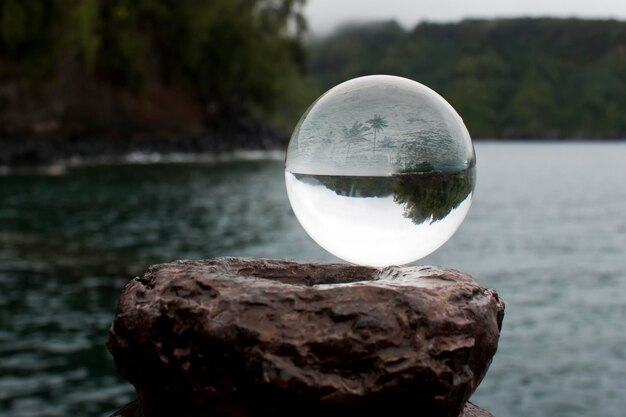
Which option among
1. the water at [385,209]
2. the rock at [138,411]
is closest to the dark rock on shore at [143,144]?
the rock at [138,411]

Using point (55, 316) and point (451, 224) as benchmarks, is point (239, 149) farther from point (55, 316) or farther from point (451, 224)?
point (451, 224)

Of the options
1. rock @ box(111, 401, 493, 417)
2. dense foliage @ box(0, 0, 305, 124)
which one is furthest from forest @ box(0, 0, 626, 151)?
rock @ box(111, 401, 493, 417)

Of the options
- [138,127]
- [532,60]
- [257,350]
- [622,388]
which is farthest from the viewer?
[532,60]

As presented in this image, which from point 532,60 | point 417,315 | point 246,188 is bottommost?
point 246,188

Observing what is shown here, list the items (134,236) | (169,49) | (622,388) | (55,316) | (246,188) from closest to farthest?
1. (622,388)
2. (55,316)
3. (134,236)
4. (246,188)
5. (169,49)

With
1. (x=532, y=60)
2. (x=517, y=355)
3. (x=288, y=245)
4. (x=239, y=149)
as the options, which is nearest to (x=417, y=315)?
(x=517, y=355)

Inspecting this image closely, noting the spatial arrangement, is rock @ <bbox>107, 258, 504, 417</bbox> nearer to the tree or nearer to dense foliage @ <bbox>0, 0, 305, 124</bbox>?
the tree

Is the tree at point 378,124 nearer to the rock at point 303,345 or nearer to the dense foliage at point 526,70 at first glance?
the rock at point 303,345
